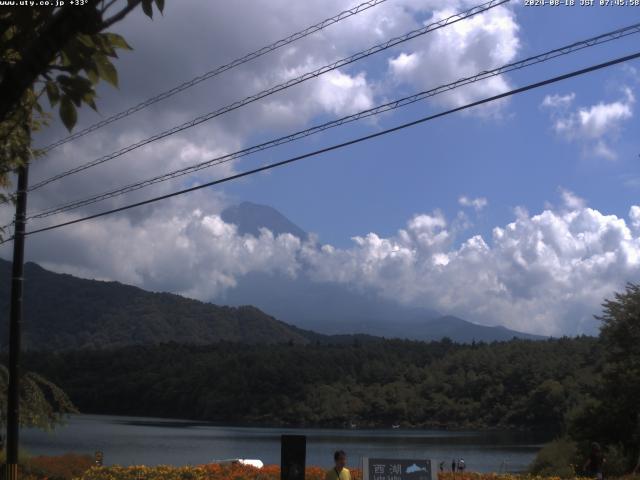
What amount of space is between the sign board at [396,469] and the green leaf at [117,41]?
39.9ft

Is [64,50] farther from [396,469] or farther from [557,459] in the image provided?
[557,459]

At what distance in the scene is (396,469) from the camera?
1555cm

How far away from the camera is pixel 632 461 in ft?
92.7

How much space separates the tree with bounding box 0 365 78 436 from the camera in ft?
66.0

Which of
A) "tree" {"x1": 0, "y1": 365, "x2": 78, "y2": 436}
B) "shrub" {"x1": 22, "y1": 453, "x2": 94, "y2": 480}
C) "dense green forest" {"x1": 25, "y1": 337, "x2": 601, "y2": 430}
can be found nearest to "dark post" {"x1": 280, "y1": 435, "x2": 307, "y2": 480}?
"tree" {"x1": 0, "y1": 365, "x2": 78, "y2": 436}

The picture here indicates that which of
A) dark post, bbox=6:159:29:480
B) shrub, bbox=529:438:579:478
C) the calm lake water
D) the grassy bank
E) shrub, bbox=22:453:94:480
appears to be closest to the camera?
dark post, bbox=6:159:29:480

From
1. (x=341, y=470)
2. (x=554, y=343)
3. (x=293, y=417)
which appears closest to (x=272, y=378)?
(x=293, y=417)

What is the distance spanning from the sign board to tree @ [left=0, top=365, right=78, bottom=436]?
8630 mm

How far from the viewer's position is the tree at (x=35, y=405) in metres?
20.1

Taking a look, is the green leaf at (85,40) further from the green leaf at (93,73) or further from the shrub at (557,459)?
the shrub at (557,459)

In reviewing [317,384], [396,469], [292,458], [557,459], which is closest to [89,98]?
[292,458]

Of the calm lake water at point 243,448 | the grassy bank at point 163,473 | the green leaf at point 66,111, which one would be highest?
the green leaf at point 66,111

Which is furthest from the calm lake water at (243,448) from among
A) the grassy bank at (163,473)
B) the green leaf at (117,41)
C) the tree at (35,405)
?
the green leaf at (117,41)

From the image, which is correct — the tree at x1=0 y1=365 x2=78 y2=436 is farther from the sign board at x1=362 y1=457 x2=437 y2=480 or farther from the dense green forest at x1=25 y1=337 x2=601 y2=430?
the dense green forest at x1=25 y1=337 x2=601 y2=430
